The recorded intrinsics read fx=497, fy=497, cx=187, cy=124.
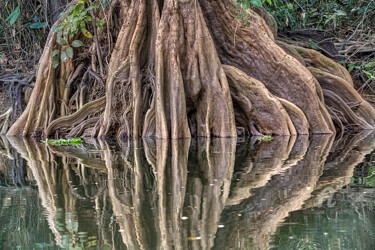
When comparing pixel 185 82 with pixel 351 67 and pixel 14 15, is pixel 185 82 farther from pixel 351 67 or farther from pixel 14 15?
pixel 14 15

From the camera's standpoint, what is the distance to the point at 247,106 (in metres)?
10.4

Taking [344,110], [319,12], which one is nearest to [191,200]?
[344,110]

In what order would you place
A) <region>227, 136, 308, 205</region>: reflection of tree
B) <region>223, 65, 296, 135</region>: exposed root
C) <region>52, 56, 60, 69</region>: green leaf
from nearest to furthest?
<region>227, 136, 308, 205</region>: reflection of tree → <region>223, 65, 296, 135</region>: exposed root → <region>52, 56, 60, 69</region>: green leaf

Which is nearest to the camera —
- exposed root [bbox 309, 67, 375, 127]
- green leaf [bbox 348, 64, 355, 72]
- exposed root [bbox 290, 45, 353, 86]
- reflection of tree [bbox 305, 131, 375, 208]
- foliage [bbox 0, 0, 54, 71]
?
reflection of tree [bbox 305, 131, 375, 208]

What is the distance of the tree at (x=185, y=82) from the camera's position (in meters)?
10.1

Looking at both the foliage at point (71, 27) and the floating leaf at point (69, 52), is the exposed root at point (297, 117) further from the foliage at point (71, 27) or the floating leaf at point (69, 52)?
the floating leaf at point (69, 52)

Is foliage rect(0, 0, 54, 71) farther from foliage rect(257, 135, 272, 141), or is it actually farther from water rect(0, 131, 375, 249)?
water rect(0, 131, 375, 249)

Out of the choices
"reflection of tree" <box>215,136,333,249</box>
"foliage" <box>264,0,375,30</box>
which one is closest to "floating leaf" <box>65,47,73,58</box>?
"foliage" <box>264,0,375,30</box>

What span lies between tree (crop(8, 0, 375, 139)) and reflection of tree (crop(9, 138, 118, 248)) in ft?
10.8

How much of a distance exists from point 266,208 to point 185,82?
6.67m

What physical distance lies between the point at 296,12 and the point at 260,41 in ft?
17.2

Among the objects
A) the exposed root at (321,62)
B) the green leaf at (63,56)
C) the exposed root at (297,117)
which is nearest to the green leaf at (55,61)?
the green leaf at (63,56)

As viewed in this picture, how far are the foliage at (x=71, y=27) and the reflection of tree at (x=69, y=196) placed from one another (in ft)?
11.7

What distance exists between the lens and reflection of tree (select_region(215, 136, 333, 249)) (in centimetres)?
319
